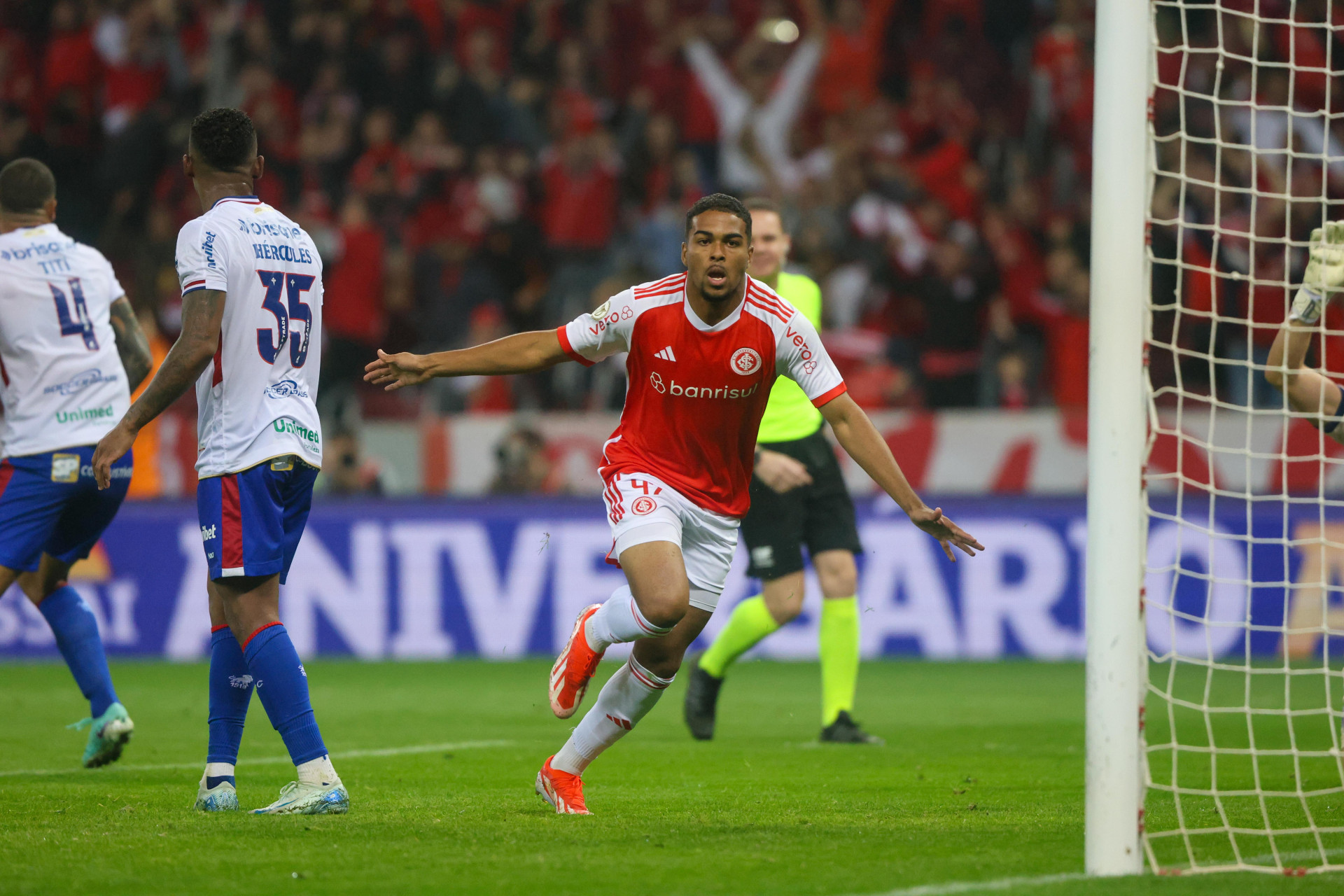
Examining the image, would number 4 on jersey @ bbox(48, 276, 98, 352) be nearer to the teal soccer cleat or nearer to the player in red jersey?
the teal soccer cleat

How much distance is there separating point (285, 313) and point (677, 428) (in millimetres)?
1421

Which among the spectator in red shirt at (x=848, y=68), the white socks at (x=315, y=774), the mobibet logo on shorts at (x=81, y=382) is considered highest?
the spectator in red shirt at (x=848, y=68)

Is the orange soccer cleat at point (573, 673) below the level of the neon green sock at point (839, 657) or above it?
above

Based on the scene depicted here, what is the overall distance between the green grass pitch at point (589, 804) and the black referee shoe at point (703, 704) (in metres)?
0.17

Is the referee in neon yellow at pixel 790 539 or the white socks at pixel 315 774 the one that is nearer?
the white socks at pixel 315 774

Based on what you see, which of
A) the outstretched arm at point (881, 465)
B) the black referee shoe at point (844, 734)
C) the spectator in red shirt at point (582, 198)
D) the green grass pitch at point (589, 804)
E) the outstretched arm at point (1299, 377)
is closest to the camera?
the green grass pitch at point (589, 804)

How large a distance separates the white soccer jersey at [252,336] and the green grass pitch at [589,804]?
1.27 m

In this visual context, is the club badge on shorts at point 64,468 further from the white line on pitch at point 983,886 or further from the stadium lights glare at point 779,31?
the stadium lights glare at point 779,31

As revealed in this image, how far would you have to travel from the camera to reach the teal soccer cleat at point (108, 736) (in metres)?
6.98

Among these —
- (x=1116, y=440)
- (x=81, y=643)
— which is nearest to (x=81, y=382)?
(x=81, y=643)

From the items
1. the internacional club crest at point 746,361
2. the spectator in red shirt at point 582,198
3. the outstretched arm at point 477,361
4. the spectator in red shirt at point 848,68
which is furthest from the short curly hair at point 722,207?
the spectator in red shirt at point 848,68

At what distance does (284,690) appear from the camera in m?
5.46

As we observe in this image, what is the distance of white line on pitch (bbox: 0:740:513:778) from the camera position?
696cm

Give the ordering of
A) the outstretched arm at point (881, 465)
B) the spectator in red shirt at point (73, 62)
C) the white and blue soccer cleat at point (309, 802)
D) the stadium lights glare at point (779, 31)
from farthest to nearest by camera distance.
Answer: the spectator in red shirt at point (73, 62)
the stadium lights glare at point (779, 31)
the white and blue soccer cleat at point (309, 802)
the outstretched arm at point (881, 465)
